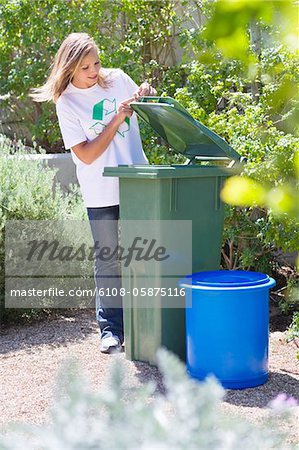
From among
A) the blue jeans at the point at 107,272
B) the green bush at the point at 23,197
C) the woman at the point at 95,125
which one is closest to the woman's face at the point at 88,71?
the woman at the point at 95,125

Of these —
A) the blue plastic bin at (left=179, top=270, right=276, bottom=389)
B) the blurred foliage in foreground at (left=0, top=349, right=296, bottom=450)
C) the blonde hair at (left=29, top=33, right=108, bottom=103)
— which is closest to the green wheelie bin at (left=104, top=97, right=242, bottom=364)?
the blue plastic bin at (left=179, top=270, right=276, bottom=389)

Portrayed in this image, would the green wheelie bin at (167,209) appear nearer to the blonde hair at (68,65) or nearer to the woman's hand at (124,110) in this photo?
the woman's hand at (124,110)

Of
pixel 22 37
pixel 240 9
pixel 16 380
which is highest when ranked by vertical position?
pixel 22 37

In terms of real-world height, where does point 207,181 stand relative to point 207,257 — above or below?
above

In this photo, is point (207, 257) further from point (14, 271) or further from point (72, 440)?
point (72, 440)

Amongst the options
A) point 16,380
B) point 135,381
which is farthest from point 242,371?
point 16,380

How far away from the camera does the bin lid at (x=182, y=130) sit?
435cm

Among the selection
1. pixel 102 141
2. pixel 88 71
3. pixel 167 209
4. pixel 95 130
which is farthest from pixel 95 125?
pixel 167 209

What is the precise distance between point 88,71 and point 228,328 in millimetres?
1748

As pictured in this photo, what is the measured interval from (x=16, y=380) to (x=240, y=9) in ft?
12.2

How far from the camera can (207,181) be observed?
4.54m

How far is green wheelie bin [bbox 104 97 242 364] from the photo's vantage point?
4.35 m

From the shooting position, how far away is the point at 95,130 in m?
4.76

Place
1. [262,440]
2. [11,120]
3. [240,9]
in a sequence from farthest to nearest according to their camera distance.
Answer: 1. [11,120]
2. [262,440]
3. [240,9]
